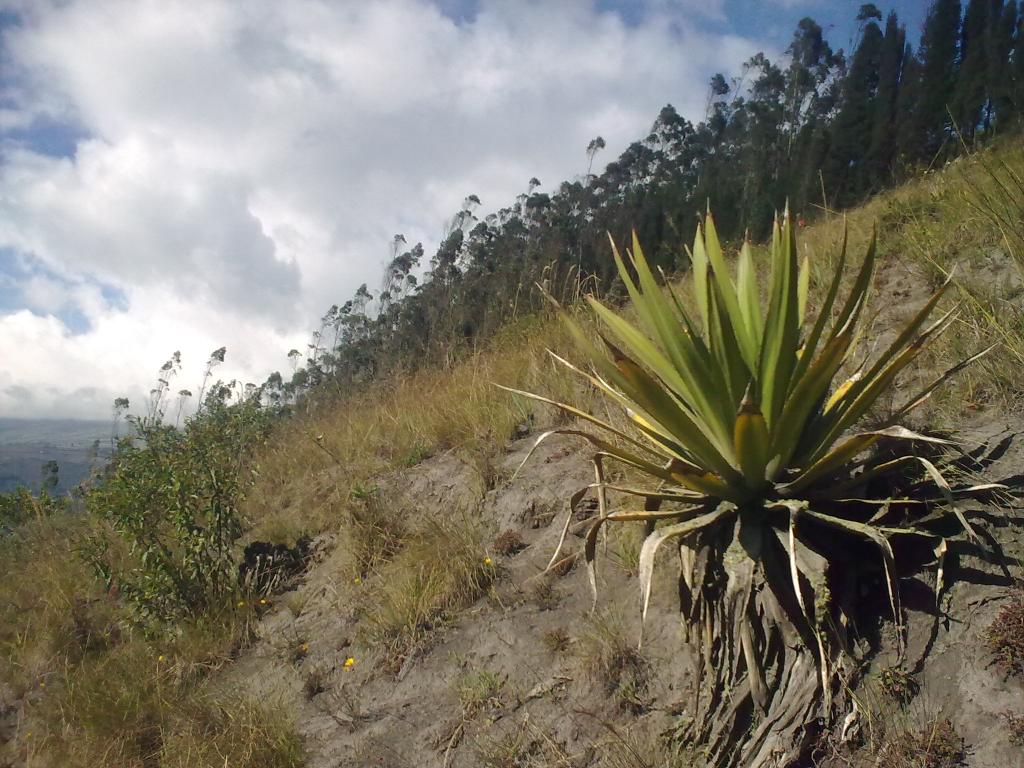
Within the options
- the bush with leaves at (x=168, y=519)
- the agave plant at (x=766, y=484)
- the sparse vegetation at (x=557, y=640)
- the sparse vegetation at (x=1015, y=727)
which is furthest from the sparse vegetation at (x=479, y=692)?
the bush with leaves at (x=168, y=519)

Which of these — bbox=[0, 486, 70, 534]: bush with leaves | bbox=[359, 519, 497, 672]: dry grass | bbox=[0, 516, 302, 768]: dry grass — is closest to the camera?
bbox=[0, 516, 302, 768]: dry grass

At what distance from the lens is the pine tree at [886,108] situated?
1978 cm

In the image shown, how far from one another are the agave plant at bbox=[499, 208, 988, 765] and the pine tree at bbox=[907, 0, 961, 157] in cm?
2019

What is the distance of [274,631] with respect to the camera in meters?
4.82

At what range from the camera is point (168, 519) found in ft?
17.1

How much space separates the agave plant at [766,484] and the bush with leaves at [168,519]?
3.72m

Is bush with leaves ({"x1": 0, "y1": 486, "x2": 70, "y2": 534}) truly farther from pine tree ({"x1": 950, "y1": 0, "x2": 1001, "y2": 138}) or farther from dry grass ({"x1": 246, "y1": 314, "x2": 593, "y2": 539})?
pine tree ({"x1": 950, "y1": 0, "x2": 1001, "y2": 138})

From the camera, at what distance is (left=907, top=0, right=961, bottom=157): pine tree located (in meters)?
19.9

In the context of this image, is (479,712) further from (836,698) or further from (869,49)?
(869,49)

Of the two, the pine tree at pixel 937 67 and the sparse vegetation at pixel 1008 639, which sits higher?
the pine tree at pixel 937 67

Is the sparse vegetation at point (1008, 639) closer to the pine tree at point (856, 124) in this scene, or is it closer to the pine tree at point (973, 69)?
the pine tree at point (973, 69)

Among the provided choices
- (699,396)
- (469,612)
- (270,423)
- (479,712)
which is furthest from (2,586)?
(699,396)

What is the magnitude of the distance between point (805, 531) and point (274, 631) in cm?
394

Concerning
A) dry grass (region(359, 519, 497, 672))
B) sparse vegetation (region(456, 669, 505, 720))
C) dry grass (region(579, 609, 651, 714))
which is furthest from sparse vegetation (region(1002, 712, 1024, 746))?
dry grass (region(359, 519, 497, 672))
